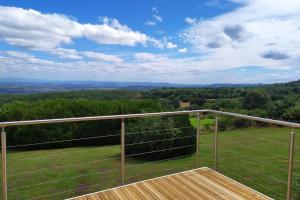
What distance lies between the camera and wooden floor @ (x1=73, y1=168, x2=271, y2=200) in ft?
9.36

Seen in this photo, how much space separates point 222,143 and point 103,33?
8.26 m

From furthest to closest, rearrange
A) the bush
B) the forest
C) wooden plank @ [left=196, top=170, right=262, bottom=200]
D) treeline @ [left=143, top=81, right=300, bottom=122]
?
the forest, treeline @ [left=143, top=81, right=300, bottom=122], the bush, wooden plank @ [left=196, top=170, right=262, bottom=200]

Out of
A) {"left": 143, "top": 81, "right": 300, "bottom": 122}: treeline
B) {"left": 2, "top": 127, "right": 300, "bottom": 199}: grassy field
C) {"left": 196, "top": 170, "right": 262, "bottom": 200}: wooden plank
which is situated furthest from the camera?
{"left": 143, "top": 81, "right": 300, "bottom": 122}: treeline

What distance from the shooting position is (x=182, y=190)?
303cm

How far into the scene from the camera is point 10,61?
52.7 ft

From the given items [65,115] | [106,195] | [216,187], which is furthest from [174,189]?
[65,115]

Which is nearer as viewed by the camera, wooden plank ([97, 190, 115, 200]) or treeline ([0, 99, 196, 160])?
wooden plank ([97, 190, 115, 200])

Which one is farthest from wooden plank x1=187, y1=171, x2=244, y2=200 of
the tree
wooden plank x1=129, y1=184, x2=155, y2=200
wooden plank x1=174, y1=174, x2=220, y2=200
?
the tree

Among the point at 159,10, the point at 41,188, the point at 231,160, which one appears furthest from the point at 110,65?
the point at 41,188

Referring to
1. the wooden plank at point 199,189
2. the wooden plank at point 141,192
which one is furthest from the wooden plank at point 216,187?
the wooden plank at point 141,192

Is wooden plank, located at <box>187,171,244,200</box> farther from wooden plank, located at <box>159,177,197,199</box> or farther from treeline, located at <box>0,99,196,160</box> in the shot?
treeline, located at <box>0,99,196,160</box>

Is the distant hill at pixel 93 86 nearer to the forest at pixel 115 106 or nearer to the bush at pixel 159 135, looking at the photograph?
the forest at pixel 115 106

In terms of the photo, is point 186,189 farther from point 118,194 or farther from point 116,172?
point 116,172

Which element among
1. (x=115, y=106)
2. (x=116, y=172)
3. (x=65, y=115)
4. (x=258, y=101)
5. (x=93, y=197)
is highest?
(x=258, y=101)
